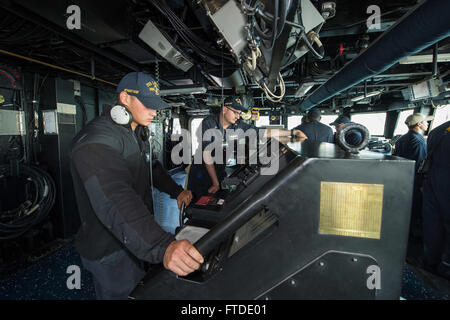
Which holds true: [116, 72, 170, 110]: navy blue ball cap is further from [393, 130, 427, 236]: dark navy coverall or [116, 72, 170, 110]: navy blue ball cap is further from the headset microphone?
[393, 130, 427, 236]: dark navy coverall

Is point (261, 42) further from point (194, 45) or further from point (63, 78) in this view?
point (63, 78)

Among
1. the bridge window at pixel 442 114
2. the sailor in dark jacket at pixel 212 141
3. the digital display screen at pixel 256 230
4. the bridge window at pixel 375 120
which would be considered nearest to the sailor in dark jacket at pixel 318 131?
the sailor in dark jacket at pixel 212 141

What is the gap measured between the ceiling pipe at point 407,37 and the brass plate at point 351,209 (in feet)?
4.56

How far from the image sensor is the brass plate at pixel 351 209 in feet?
2.19

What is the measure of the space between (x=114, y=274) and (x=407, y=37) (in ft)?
8.80

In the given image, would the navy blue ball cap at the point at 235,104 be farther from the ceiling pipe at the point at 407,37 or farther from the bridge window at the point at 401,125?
the bridge window at the point at 401,125

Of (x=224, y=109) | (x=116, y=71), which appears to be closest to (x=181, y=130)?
(x=116, y=71)

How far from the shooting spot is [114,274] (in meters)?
1.17

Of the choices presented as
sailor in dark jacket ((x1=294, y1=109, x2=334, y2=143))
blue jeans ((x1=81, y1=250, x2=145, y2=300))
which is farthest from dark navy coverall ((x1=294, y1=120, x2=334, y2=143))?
blue jeans ((x1=81, y1=250, x2=145, y2=300))

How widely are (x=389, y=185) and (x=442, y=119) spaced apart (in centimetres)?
604

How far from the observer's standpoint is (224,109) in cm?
260

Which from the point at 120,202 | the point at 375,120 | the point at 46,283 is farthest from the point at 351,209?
the point at 375,120

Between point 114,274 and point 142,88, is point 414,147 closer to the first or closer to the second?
point 142,88

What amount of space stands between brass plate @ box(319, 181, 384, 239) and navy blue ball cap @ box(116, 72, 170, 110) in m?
1.04
